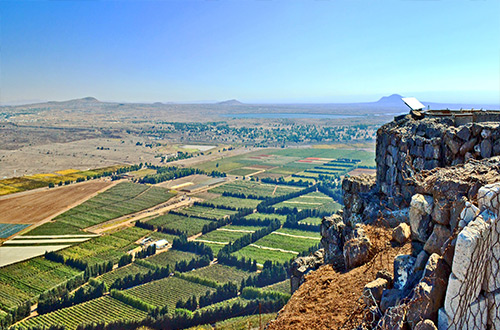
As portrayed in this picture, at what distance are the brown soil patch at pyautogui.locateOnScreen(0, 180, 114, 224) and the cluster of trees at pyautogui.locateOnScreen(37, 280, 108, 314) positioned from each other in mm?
30186

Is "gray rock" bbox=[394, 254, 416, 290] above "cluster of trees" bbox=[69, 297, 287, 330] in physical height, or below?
above

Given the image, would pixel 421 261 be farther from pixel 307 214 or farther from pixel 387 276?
pixel 307 214

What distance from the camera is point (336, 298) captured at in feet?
34.6

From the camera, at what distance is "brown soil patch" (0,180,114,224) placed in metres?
70.8

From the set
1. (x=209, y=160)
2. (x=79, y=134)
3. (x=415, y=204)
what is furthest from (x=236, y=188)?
(x=79, y=134)

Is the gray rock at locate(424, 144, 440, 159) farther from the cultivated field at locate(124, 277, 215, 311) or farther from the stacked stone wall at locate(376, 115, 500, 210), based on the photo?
the cultivated field at locate(124, 277, 215, 311)

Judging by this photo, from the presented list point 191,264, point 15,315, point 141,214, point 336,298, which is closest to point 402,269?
point 336,298

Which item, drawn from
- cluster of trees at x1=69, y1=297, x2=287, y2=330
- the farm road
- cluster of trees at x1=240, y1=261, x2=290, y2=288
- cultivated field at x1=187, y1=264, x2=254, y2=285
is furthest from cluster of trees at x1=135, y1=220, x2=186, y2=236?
cluster of trees at x1=69, y1=297, x2=287, y2=330

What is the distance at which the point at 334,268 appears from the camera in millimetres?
13055

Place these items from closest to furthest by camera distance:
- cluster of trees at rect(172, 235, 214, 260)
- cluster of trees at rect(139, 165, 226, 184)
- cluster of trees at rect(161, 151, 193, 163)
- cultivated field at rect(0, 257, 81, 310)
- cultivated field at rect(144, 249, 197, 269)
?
cultivated field at rect(0, 257, 81, 310) < cultivated field at rect(144, 249, 197, 269) < cluster of trees at rect(172, 235, 214, 260) < cluster of trees at rect(139, 165, 226, 184) < cluster of trees at rect(161, 151, 193, 163)

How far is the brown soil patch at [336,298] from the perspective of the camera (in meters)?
9.52

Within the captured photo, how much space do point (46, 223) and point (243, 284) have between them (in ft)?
135

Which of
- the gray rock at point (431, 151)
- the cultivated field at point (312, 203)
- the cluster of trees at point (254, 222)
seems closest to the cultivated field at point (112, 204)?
the cluster of trees at point (254, 222)

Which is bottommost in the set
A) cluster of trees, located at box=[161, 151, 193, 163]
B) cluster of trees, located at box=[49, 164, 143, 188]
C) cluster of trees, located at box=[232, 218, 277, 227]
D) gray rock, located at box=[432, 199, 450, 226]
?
cluster of trees, located at box=[232, 218, 277, 227]
